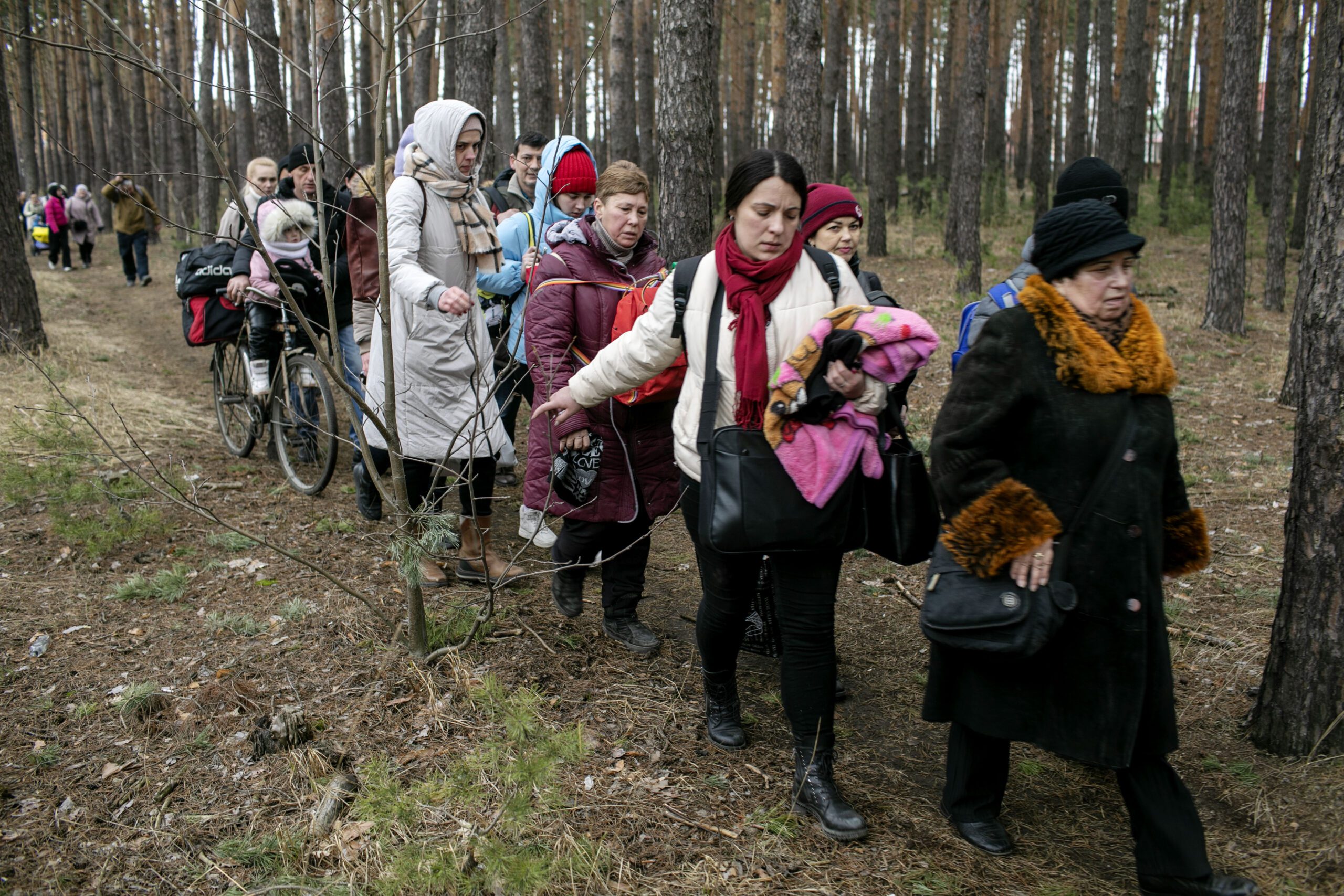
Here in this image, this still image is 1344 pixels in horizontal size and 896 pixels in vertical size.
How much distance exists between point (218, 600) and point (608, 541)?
6.09 ft

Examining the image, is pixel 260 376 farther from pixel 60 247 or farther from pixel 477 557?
pixel 60 247

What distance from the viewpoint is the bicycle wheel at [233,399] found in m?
6.62

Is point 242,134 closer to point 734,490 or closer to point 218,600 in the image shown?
point 218,600

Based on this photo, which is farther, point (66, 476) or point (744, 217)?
point (66, 476)

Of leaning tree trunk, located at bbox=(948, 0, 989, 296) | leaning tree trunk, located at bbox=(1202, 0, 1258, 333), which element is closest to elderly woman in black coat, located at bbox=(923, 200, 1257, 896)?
leaning tree trunk, located at bbox=(1202, 0, 1258, 333)

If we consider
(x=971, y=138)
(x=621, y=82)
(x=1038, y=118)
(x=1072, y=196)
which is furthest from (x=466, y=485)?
(x=1038, y=118)

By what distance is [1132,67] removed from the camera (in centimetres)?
1628

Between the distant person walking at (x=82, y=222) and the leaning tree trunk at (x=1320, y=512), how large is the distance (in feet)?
75.4

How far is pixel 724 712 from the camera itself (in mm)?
3307

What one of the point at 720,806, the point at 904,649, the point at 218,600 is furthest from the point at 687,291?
the point at 218,600

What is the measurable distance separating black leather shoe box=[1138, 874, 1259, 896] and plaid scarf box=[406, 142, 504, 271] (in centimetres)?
368

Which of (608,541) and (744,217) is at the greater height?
(744,217)

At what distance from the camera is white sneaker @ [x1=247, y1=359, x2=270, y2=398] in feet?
20.3

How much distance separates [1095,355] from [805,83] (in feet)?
23.4
